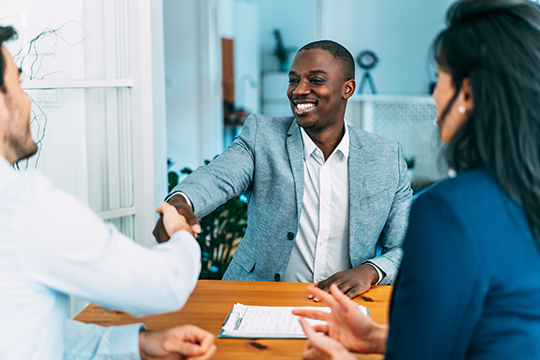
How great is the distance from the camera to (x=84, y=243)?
0.85 m

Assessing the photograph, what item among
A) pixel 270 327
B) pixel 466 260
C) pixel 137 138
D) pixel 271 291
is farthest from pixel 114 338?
pixel 137 138

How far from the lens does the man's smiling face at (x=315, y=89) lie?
200cm

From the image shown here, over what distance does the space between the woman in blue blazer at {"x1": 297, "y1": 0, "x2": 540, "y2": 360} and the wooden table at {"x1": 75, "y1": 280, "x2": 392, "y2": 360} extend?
1.29ft

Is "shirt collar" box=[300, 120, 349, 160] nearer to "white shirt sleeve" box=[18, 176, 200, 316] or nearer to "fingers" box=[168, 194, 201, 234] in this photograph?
"fingers" box=[168, 194, 201, 234]

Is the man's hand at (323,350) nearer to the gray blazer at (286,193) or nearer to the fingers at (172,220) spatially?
the fingers at (172,220)

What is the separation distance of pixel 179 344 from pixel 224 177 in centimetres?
77

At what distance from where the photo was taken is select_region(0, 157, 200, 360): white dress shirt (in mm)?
838

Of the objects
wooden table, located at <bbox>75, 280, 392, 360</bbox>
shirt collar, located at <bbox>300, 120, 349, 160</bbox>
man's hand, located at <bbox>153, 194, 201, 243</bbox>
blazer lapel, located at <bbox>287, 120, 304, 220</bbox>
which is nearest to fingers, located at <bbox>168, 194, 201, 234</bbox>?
man's hand, located at <bbox>153, 194, 201, 243</bbox>

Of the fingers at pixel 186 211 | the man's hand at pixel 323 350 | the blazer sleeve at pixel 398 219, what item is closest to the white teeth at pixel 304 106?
the blazer sleeve at pixel 398 219

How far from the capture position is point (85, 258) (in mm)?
853

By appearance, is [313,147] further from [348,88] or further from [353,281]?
[353,281]

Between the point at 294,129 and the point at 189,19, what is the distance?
3.62 metres

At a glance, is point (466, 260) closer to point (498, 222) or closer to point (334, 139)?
point (498, 222)

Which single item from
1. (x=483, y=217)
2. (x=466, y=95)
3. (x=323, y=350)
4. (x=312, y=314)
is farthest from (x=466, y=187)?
(x=312, y=314)
